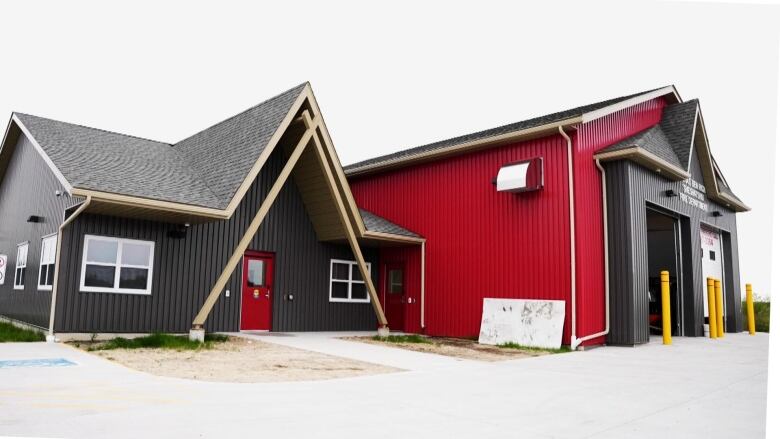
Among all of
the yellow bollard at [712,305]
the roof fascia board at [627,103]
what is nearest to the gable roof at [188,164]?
the roof fascia board at [627,103]

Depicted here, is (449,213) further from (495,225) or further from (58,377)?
(58,377)

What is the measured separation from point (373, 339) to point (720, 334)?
10470 mm

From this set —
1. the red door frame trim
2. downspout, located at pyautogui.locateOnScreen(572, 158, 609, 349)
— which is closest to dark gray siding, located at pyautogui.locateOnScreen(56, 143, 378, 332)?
the red door frame trim

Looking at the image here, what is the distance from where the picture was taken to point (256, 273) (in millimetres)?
14641

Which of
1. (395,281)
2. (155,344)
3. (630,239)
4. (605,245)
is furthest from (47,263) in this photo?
(630,239)

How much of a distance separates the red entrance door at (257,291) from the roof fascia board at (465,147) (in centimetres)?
457

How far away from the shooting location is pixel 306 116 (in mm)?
13070

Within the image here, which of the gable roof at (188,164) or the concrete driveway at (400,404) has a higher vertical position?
the gable roof at (188,164)

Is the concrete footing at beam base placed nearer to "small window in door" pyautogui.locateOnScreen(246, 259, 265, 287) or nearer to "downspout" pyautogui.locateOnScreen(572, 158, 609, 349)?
"small window in door" pyautogui.locateOnScreen(246, 259, 265, 287)

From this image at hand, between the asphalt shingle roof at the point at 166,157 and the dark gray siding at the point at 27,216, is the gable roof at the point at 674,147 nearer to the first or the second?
the asphalt shingle roof at the point at 166,157

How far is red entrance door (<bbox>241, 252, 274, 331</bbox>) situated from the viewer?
14328 mm

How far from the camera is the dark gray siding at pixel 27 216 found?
41.8ft

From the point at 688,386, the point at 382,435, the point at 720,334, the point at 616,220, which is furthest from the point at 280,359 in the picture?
the point at 720,334

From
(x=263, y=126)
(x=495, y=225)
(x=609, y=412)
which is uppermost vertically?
(x=263, y=126)
